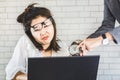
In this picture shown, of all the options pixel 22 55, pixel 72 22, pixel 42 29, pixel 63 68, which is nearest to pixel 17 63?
pixel 22 55

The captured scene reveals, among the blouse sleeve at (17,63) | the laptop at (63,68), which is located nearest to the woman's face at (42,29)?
the blouse sleeve at (17,63)

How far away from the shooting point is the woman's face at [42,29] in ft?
5.90

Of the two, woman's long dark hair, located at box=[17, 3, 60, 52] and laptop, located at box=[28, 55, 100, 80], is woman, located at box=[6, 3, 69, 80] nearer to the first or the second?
woman's long dark hair, located at box=[17, 3, 60, 52]

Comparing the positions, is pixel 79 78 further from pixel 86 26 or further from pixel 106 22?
pixel 86 26

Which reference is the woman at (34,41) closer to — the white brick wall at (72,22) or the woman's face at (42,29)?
the woman's face at (42,29)

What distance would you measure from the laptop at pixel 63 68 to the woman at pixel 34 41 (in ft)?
1.90

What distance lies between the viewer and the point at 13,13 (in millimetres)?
3303

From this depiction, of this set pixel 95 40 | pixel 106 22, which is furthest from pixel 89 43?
pixel 106 22

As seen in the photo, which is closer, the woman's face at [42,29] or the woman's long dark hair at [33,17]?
the woman's face at [42,29]

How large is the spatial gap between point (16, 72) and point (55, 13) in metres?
1.53

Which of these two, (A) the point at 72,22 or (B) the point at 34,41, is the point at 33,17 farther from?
(A) the point at 72,22

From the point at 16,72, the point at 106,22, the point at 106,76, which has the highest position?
the point at 106,22

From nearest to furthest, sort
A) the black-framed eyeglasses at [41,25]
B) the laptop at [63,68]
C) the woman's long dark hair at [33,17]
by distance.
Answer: the laptop at [63,68] → the black-framed eyeglasses at [41,25] → the woman's long dark hair at [33,17]

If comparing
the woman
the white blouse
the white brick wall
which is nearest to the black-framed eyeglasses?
the woman
